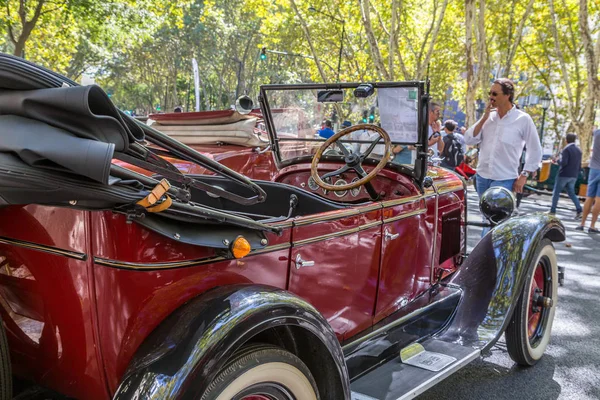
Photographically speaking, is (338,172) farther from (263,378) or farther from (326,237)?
(263,378)

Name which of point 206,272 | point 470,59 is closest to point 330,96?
point 206,272

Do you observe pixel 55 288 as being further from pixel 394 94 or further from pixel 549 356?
pixel 549 356

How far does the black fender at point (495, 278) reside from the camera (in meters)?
3.05

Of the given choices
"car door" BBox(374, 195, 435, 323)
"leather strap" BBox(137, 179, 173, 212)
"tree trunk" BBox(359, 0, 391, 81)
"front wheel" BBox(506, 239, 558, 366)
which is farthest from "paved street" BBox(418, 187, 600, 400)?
"tree trunk" BBox(359, 0, 391, 81)

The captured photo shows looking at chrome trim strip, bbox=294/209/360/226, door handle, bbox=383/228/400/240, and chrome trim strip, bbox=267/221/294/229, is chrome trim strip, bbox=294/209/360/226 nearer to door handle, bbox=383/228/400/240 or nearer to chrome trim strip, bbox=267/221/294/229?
chrome trim strip, bbox=267/221/294/229

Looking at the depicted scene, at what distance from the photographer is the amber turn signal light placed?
1.79 metres

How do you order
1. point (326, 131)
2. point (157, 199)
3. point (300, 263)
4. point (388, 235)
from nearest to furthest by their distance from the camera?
point (157, 199) < point (300, 263) < point (388, 235) < point (326, 131)

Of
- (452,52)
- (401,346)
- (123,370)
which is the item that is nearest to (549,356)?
(401,346)

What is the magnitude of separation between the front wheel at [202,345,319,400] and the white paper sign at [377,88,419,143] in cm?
180

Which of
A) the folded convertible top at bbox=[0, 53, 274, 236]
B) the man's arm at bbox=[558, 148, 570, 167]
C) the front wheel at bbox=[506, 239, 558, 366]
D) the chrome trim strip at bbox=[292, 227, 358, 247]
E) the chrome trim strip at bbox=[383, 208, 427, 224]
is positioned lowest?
the front wheel at bbox=[506, 239, 558, 366]

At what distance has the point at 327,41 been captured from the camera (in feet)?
72.7

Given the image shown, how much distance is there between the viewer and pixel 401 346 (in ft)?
9.37

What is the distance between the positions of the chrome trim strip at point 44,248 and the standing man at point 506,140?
4.06 metres

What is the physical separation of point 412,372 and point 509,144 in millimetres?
2953
